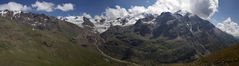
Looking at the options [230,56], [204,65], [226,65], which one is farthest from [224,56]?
[226,65]

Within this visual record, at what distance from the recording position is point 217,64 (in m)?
139

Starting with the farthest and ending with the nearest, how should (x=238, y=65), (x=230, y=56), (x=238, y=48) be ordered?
(x=238, y=48) < (x=230, y=56) < (x=238, y=65)

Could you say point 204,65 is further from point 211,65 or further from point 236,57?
point 236,57

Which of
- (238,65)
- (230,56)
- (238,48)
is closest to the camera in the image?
(238,65)

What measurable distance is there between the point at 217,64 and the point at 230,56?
1567cm

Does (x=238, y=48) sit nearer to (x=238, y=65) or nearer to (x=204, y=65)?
(x=204, y=65)

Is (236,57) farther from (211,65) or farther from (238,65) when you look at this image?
(238,65)

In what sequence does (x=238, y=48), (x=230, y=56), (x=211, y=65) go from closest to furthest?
(x=211, y=65) → (x=230, y=56) → (x=238, y=48)

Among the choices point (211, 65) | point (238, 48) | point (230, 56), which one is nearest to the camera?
point (211, 65)

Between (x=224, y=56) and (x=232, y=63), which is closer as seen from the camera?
(x=232, y=63)

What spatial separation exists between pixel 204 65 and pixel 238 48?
→ 30583 mm

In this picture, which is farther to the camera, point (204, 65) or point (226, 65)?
point (204, 65)

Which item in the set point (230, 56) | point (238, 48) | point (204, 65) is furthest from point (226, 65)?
point (238, 48)

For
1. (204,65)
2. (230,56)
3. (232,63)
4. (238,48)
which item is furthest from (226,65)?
(238,48)
